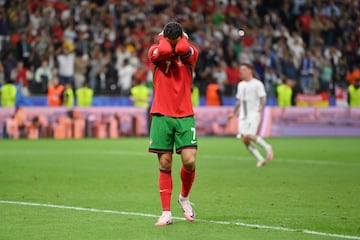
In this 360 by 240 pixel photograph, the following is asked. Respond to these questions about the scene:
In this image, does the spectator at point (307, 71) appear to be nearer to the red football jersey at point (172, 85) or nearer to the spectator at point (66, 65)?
the spectator at point (66, 65)

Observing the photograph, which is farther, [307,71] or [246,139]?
[307,71]

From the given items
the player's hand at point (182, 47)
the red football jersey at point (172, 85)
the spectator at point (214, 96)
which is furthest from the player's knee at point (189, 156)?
the spectator at point (214, 96)

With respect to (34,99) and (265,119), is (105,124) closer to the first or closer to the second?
(34,99)

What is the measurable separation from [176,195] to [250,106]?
6599 millimetres

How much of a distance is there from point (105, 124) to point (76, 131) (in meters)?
0.98

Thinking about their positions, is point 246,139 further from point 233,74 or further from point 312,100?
point 233,74

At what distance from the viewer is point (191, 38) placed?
34.2 m

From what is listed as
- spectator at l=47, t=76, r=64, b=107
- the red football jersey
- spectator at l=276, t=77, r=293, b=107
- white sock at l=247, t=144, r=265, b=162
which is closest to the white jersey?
white sock at l=247, t=144, r=265, b=162

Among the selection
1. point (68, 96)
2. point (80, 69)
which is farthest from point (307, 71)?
point (68, 96)

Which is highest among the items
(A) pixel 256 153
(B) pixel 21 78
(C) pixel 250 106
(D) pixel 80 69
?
(D) pixel 80 69

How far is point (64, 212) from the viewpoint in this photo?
11.2 meters

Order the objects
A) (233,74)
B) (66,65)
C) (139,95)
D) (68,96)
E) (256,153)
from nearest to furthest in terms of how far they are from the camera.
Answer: (256,153)
(68,96)
(66,65)
(139,95)
(233,74)

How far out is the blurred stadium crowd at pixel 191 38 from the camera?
31.2 meters

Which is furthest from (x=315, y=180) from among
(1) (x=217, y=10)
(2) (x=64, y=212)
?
(1) (x=217, y=10)
